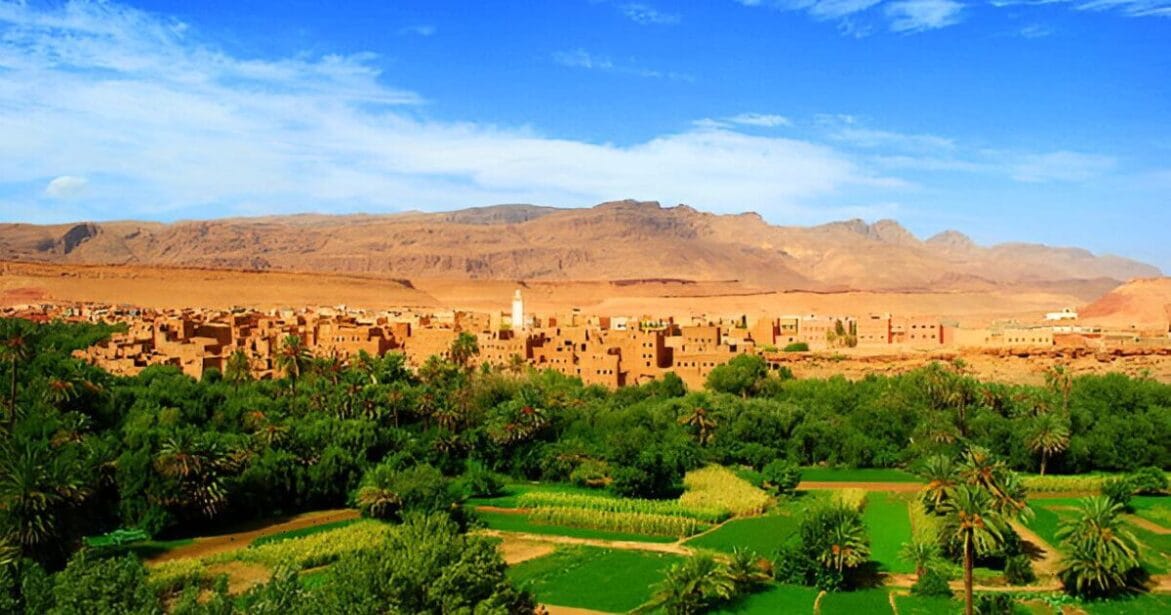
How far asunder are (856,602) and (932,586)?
1.81 m

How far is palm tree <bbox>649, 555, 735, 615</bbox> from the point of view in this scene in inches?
894

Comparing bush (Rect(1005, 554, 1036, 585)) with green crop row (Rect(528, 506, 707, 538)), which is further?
green crop row (Rect(528, 506, 707, 538))

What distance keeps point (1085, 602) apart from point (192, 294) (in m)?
89.9

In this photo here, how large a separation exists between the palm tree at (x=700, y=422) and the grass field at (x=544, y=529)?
10.5 meters

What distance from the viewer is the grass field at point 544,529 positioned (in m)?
30.2

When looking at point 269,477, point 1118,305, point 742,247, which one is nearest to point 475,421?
point 269,477

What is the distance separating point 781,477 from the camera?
115ft

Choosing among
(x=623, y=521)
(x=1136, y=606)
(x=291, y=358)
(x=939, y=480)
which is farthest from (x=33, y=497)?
(x=1136, y=606)

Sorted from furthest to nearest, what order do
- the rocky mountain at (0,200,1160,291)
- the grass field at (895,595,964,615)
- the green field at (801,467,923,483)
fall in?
the rocky mountain at (0,200,1160,291) → the green field at (801,467,923,483) → the grass field at (895,595,964,615)

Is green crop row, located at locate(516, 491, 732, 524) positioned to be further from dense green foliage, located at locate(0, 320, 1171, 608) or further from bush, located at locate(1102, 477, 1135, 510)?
bush, located at locate(1102, 477, 1135, 510)

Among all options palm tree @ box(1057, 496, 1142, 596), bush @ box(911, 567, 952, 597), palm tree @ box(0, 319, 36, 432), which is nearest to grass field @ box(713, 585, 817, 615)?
bush @ box(911, 567, 952, 597)

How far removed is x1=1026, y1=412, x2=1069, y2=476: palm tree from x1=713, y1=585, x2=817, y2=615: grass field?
16.2 metres

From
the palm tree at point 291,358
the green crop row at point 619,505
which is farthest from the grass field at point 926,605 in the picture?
the palm tree at point 291,358

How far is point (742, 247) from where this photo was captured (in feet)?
608
